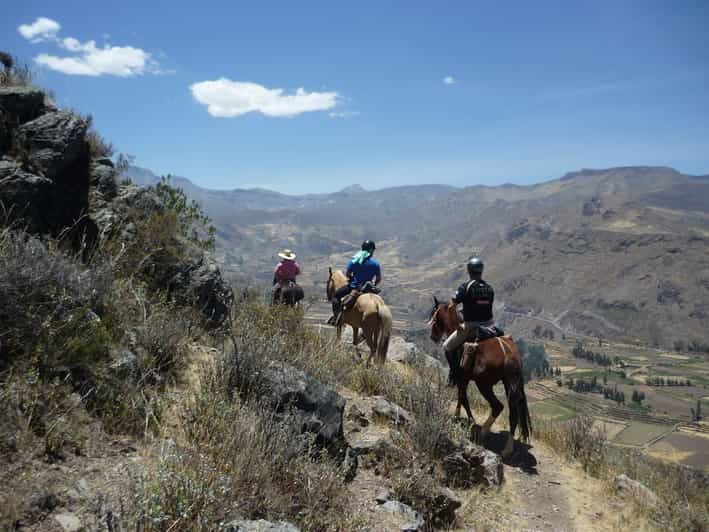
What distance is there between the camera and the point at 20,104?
6.29 metres

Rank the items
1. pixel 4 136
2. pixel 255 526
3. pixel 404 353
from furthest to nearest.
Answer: pixel 404 353 < pixel 4 136 < pixel 255 526

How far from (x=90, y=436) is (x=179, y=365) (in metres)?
1.91

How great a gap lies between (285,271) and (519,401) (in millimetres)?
7056

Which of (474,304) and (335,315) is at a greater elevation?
(474,304)

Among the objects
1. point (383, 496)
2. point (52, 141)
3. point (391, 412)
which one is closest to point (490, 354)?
point (391, 412)

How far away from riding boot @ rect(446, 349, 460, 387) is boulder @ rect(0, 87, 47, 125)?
799 centimetres

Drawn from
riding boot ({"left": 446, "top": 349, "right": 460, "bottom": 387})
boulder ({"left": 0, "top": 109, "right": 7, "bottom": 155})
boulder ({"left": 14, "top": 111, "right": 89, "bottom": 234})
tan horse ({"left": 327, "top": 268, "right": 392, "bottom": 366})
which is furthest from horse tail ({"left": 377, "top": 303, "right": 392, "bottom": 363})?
boulder ({"left": 0, "top": 109, "right": 7, "bottom": 155})

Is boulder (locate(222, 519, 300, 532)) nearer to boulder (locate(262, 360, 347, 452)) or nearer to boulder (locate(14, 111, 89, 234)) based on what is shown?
boulder (locate(262, 360, 347, 452))

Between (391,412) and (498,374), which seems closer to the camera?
(391,412)

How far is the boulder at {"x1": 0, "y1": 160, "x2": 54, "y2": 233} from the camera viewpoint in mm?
5340

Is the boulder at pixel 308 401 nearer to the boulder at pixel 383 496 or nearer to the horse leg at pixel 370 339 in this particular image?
the boulder at pixel 383 496

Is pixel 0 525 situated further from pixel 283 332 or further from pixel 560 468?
pixel 560 468

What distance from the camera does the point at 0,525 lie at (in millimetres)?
2408

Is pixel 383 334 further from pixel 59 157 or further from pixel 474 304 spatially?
pixel 59 157
